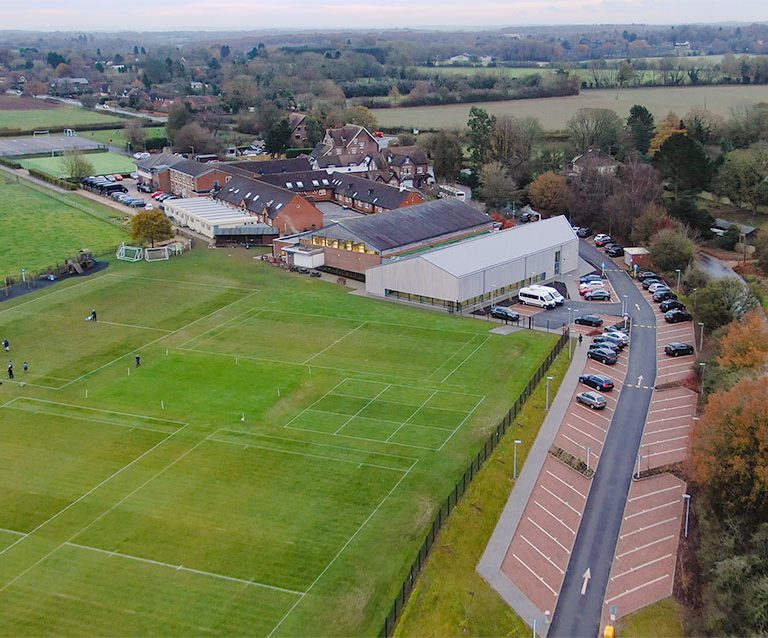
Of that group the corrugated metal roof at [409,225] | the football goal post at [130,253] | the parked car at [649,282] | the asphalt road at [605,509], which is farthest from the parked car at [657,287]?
the football goal post at [130,253]

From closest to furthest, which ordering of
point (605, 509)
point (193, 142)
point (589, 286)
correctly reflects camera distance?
point (605, 509)
point (589, 286)
point (193, 142)

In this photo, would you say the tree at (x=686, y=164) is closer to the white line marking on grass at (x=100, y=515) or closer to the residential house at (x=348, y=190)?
the residential house at (x=348, y=190)

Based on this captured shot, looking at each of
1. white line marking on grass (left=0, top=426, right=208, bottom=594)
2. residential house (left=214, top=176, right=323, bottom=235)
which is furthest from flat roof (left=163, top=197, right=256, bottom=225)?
white line marking on grass (left=0, top=426, right=208, bottom=594)

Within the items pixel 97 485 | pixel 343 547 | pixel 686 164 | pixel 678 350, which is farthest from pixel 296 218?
pixel 343 547

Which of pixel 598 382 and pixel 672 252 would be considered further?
pixel 672 252

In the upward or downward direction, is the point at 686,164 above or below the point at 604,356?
above

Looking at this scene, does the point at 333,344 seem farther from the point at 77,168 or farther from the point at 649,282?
the point at 77,168

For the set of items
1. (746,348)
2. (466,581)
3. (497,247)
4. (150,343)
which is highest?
(746,348)
